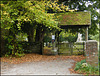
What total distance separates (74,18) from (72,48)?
114 inches

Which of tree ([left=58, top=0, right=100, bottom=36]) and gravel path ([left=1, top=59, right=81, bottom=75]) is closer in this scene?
gravel path ([left=1, top=59, right=81, bottom=75])

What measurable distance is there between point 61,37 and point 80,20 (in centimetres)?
249

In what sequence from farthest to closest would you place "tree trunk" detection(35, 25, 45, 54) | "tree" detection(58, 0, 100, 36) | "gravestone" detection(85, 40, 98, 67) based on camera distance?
"tree" detection(58, 0, 100, 36) < "tree trunk" detection(35, 25, 45, 54) < "gravestone" detection(85, 40, 98, 67)

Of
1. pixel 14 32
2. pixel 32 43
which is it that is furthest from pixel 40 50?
pixel 14 32

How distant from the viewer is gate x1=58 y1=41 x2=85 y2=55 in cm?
1250

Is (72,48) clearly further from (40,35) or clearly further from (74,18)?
(40,35)

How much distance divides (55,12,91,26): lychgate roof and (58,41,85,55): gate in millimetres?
2130

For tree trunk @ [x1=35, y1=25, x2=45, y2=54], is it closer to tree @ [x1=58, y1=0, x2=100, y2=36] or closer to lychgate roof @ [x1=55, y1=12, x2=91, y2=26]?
Result: lychgate roof @ [x1=55, y1=12, x2=91, y2=26]

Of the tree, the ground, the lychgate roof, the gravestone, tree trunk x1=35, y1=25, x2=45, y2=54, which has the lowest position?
the ground

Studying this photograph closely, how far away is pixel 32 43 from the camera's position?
13.2m

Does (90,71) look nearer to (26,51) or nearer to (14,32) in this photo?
(14,32)

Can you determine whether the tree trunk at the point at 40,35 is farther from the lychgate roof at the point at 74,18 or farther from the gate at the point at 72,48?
the lychgate roof at the point at 74,18

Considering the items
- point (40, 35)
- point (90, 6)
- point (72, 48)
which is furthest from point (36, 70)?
point (90, 6)

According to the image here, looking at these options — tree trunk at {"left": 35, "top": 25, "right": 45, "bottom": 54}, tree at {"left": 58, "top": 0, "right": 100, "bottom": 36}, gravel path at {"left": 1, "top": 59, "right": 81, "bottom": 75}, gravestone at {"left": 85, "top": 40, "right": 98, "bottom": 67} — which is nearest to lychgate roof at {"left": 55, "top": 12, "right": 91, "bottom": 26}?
tree trunk at {"left": 35, "top": 25, "right": 45, "bottom": 54}
